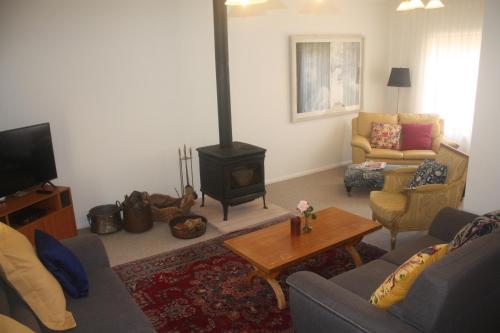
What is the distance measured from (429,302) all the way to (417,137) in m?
4.42

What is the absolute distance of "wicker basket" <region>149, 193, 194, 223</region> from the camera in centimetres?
471

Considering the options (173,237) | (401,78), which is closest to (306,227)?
(173,237)

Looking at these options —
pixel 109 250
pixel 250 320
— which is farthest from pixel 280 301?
pixel 109 250

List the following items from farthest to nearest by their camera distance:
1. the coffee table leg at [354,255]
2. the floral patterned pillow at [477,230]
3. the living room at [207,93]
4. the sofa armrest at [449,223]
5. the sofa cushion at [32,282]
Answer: the living room at [207,93], the coffee table leg at [354,255], the sofa armrest at [449,223], the floral patterned pillow at [477,230], the sofa cushion at [32,282]

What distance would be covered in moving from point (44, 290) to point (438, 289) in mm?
1876

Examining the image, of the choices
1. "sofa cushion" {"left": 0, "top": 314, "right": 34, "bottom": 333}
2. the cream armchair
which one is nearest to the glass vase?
"sofa cushion" {"left": 0, "top": 314, "right": 34, "bottom": 333}

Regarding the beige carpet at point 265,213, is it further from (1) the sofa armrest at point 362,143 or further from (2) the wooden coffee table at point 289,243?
(2) the wooden coffee table at point 289,243

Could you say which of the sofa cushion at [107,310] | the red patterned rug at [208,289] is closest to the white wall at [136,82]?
the red patterned rug at [208,289]

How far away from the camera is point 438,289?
6.14 ft

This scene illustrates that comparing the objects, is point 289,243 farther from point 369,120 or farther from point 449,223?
point 369,120

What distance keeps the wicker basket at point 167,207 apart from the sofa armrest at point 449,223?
101 inches

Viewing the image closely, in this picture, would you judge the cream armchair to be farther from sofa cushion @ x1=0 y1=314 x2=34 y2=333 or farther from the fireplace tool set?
sofa cushion @ x1=0 y1=314 x2=34 y2=333

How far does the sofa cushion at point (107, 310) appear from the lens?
2.24 m

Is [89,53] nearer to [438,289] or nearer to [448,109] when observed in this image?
[438,289]
